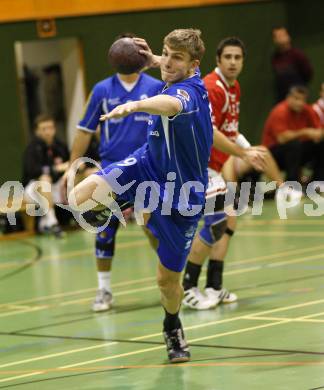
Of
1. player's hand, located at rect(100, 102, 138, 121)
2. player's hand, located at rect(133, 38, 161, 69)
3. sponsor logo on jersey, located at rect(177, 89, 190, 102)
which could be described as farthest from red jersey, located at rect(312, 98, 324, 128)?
player's hand, located at rect(100, 102, 138, 121)

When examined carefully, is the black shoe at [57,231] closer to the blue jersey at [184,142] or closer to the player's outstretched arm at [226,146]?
the player's outstretched arm at [226,146]

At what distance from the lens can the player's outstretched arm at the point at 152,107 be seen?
5.50 metres

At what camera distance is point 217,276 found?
8711 millimetres

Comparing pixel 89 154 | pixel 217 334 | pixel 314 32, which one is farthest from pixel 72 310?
pixel 314 32

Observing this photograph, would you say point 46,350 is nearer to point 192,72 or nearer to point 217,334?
point 217,334

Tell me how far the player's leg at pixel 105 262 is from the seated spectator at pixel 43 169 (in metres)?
5.52

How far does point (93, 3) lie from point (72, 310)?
355 inches

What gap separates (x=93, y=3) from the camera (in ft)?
55.1

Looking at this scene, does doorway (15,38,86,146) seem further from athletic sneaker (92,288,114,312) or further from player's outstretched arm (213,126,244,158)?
player's outstretched arm (213,126,244,158)

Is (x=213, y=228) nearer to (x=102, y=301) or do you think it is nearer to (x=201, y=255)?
(x=201, y=255)

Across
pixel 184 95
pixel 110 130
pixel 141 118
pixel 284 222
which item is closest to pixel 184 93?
pixel 184 95

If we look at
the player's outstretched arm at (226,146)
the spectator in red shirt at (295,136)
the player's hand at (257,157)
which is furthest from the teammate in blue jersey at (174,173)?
the spectator in red shirt at (295,136)

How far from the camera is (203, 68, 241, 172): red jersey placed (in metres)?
8.50

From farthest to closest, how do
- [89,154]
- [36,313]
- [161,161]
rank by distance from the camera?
[89,154], [36,313], [161,161]
